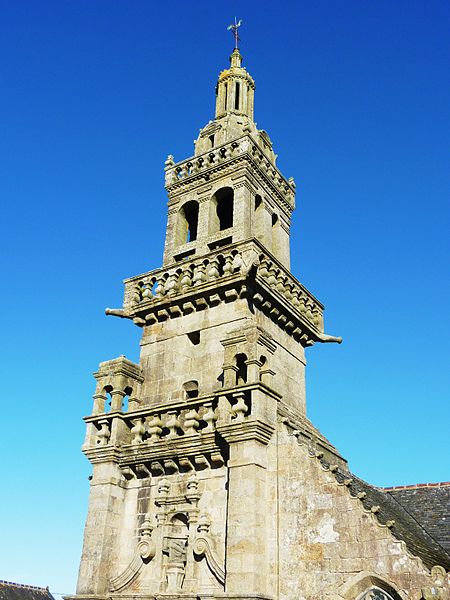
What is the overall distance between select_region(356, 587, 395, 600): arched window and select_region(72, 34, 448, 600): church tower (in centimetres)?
89

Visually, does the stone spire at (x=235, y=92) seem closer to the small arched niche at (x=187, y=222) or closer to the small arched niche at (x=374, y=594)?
the small arched niche at (x=187, y=222)

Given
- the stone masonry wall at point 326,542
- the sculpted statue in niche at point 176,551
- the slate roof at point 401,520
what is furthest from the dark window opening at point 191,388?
the stone masonry wall at point 326,542

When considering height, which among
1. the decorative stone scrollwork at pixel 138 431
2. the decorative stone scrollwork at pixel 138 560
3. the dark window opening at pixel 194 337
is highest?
the dark window opening at pixel 194 337

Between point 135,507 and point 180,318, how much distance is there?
4877 millimetres

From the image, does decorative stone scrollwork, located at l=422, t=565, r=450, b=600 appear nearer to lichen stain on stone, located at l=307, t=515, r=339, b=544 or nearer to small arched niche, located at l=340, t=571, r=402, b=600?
small arched niche, located at l=340, t=571, r=402, b=600

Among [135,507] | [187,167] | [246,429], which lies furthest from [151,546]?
[187,167]

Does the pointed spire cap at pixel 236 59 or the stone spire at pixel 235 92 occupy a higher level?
the pointed spire cap at pixel 236 59

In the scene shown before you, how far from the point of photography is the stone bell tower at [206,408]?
11609mm

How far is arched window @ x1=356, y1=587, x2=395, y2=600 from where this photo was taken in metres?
9.68

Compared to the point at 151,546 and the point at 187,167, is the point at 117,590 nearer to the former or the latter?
the point at 151,546

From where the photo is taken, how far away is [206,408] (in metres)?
13.1

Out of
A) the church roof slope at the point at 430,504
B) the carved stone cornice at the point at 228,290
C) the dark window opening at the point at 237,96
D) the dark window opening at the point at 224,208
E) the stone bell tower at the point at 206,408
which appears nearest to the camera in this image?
the stone bell tower at the point at 206,408

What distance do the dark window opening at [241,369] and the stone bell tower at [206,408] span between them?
0.03 meters

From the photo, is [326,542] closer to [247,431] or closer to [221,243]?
[247,431]
